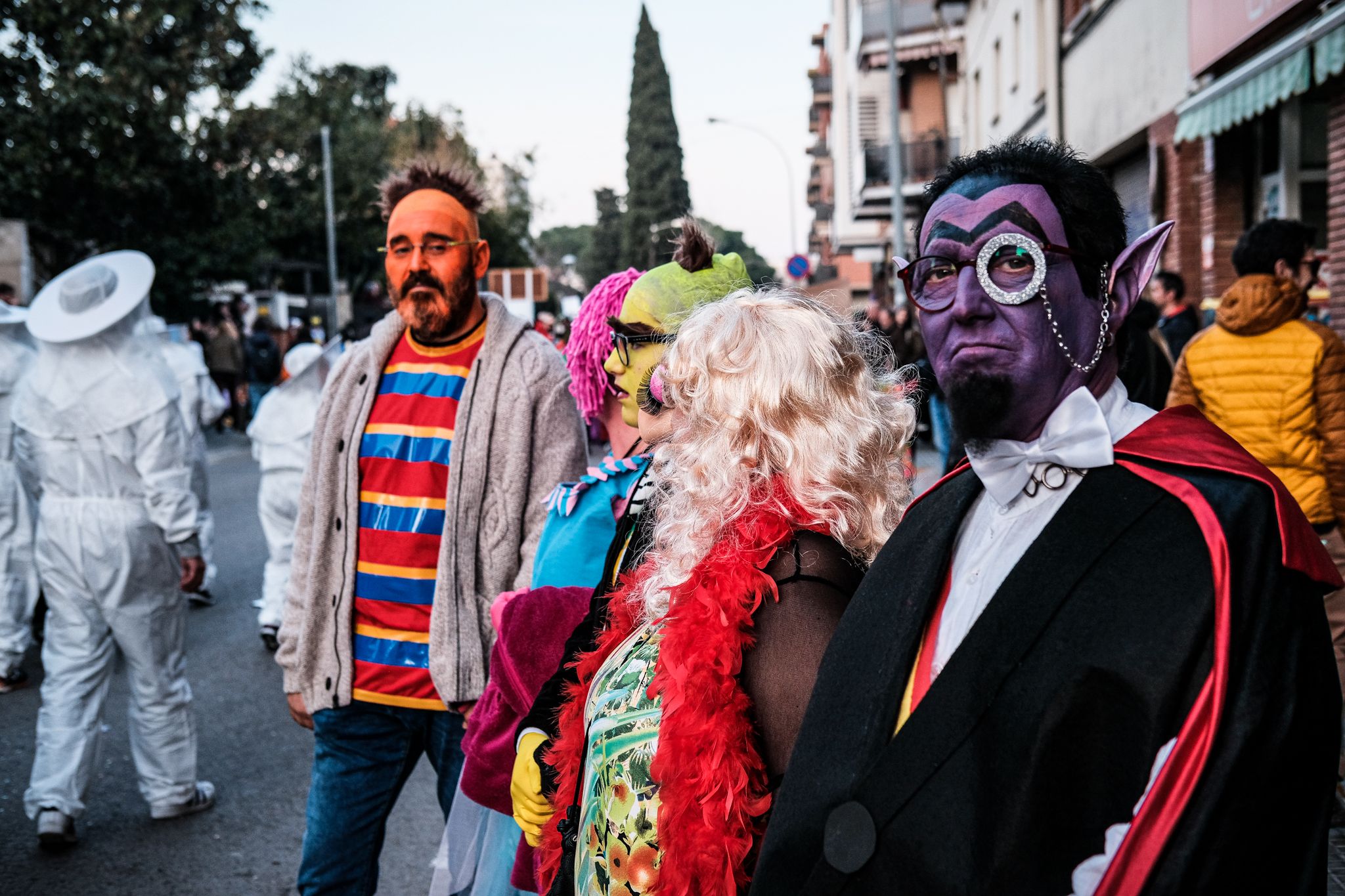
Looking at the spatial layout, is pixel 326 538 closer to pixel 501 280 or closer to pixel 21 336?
pixel 21 336

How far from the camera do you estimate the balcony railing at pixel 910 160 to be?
31.8 meters

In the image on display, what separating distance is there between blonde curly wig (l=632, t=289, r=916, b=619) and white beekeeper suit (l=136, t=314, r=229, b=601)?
329cm

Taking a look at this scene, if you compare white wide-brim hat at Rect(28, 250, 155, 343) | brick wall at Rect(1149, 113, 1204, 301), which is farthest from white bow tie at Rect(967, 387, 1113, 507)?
brick wall at Rect(1149, 113, 1204, 301)

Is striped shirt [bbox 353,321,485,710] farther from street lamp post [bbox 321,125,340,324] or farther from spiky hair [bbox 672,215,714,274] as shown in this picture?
street lamp post [bbox 321,125,340,324]

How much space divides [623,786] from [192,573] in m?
3.26

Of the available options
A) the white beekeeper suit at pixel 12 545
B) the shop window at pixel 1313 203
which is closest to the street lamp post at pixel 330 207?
the white beekeeper suit at pixel 12 545

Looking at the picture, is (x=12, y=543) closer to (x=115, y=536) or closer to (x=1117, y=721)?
(x=115, y=536)

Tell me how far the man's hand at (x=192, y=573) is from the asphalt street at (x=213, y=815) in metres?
0.72

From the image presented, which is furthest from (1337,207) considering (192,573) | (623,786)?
(623,786)

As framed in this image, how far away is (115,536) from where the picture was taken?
15.4 feet

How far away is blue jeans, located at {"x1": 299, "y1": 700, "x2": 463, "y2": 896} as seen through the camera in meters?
3.09

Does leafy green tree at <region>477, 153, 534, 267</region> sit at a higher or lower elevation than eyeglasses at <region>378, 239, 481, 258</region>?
higher

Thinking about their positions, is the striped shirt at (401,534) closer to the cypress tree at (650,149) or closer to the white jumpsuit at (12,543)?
the white jumpsuit at (12,543)

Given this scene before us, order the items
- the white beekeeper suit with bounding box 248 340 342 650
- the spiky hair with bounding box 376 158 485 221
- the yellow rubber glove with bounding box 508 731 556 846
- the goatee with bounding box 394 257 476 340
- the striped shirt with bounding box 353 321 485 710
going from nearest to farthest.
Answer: the yellow rubber glove with bounding box 508 731 556 846 → the striped shirt with bounding box 353 321 485 710 → the goatee with bounding box 394 257 476 340 → the spiky hair with bounding box 376 158 485 221 → the white beekeeper suit with bounding box 248 340 342 650
